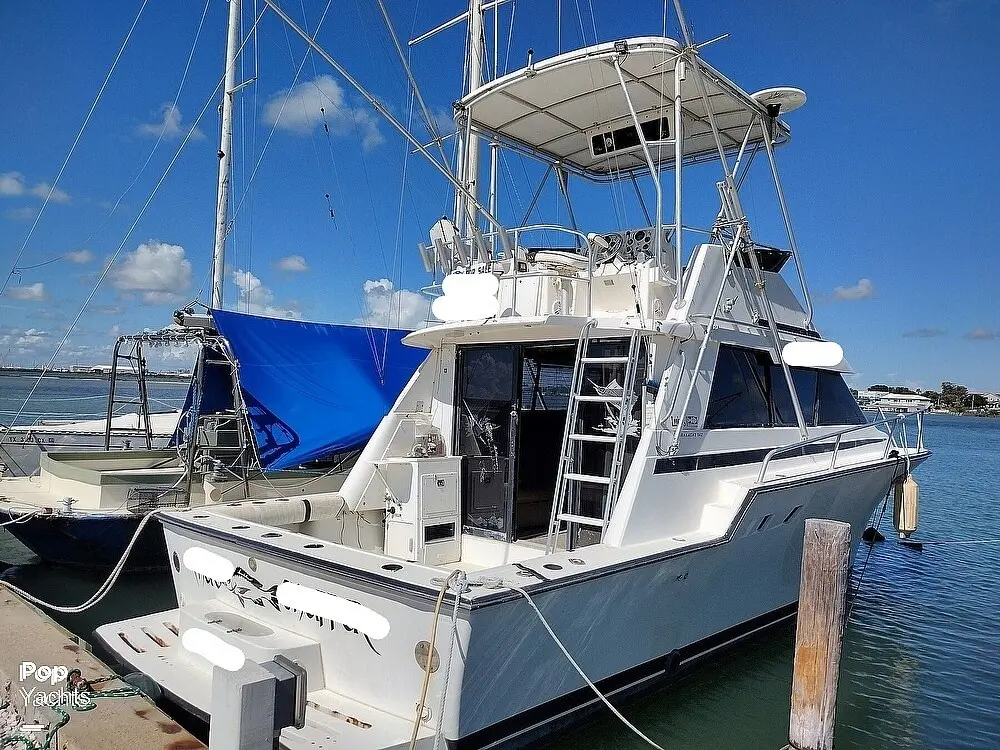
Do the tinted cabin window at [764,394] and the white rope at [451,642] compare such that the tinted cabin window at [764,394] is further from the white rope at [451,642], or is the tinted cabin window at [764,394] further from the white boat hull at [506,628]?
the white rope at [451,642]

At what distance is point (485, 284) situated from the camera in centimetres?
589

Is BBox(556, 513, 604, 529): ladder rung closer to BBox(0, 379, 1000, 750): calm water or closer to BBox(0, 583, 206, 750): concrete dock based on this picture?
BBox(0, 379, 1000, 750): calm water

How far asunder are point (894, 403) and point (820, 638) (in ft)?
20.1

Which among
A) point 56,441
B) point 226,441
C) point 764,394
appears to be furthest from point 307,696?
point 56,441

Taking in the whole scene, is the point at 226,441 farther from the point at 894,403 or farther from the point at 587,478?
the point at 894,403

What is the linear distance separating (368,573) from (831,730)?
286cm

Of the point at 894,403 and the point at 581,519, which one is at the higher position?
the point at 894,403

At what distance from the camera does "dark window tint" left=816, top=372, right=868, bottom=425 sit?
26.2 feet

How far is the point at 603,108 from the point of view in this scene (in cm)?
735

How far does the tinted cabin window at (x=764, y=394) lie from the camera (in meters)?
6.21

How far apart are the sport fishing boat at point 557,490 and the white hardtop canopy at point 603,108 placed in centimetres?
3

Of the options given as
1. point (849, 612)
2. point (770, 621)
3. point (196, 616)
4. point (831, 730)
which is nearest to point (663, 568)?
point (831, 730)

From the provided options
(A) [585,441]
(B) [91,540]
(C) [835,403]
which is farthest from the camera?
(B) [91,540]

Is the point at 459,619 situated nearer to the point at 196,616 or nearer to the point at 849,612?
the point at 196,616
